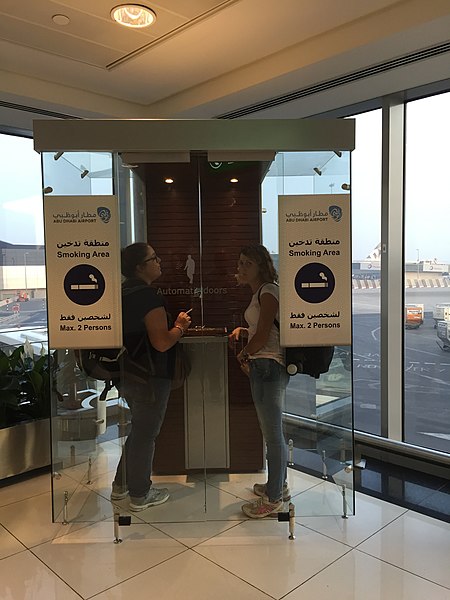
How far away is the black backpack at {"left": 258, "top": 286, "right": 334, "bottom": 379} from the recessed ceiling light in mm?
2011

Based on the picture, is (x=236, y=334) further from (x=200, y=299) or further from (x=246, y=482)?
(x=246, y=482)

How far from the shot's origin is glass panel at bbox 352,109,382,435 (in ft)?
13.6

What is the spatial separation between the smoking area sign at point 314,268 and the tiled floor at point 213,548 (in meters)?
0.94

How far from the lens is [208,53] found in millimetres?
3523

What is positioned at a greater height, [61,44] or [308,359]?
[61,44]

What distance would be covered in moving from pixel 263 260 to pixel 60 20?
6.28 feet

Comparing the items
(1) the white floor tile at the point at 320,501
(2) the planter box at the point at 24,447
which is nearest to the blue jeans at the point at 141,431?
(1) the white floor tile at the point at 320,501

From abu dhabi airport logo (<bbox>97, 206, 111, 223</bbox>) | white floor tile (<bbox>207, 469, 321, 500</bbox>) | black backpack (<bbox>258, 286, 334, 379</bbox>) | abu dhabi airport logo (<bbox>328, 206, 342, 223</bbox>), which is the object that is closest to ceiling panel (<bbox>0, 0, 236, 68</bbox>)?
abu dhabi airport logo (<bbox>97, 206, 111, 223</bbox>)

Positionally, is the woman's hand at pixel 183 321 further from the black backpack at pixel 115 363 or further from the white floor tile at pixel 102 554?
the white floor tile at pixel 102 554

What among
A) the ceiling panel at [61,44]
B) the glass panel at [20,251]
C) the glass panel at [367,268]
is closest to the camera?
the ceiling panel at [61,44]

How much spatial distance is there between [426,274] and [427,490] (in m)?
1.61

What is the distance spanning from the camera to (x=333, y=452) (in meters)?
3.05

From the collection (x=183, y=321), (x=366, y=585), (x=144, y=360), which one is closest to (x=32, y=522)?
(x=144, y=360)

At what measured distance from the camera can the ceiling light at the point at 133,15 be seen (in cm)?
289
